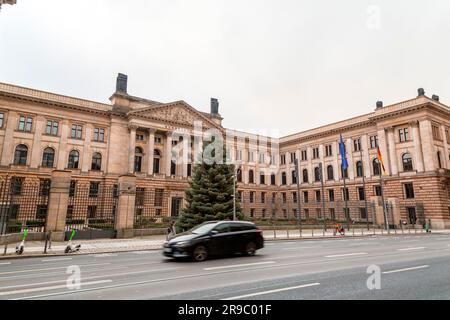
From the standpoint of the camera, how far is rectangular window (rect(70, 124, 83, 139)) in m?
44.9

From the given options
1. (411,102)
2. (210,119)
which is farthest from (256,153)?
(411,102)

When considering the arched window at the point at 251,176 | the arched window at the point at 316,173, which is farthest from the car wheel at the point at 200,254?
the arched window at the point at 251,176

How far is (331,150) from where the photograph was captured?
55156mm

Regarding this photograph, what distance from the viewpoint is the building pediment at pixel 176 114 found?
4863cm

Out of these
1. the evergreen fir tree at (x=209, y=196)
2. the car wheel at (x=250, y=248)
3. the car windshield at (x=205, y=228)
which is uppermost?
the evergreen fir tree at (x=209, y=196)

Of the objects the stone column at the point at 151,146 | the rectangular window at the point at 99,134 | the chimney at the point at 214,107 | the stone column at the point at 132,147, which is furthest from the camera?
the chimney at the point at 214,107

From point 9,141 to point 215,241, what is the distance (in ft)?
138

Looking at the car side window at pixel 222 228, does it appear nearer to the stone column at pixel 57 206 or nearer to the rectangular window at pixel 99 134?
the stone column at pixel 57 206

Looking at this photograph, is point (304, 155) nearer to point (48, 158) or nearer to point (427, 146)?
point (427, 146)

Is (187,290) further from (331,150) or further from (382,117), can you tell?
(331,150)

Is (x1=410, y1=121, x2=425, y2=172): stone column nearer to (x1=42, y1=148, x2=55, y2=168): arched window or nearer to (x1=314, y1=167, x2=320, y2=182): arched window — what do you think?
(x1=314, y1=167, x2=320, y2=182): arched window

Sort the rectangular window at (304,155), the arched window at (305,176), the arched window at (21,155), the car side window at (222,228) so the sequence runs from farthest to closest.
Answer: the rectangular window at (304,155) → the arched window at (305,176) → the arched window at (21,155) → the car side window at (222,228)

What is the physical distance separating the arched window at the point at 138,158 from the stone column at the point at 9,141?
691 inches

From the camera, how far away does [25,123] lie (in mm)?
41156
